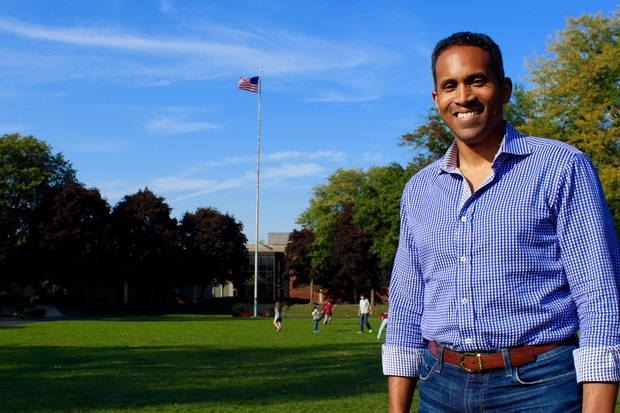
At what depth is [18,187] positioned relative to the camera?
67125mm

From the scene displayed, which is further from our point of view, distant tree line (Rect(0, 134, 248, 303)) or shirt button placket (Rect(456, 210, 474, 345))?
distant tree line (Rect(0, 134, 248, 303))

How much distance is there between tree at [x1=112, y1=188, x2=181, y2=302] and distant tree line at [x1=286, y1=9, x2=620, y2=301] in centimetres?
1725

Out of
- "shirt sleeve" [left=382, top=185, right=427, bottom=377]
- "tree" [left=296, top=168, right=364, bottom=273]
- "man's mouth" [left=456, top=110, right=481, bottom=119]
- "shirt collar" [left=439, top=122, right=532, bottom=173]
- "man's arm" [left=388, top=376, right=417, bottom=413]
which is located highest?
"tree" [left=296, top=168, right=364, bottom=273]

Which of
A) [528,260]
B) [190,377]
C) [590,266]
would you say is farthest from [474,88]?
[190,377]

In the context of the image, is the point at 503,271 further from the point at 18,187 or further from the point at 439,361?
the point at 18,187

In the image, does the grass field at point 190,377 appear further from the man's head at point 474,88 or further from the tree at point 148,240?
the tree at point 148,240

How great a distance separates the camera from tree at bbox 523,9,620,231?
116 ft

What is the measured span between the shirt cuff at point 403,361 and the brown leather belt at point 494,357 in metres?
0.28

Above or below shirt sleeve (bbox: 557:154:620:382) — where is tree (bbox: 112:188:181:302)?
above

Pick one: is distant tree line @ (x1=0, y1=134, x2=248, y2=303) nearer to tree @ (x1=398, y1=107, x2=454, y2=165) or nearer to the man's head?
tree @ (x1=398, y1=107, x2=454, y2=165)

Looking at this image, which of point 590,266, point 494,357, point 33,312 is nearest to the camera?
point 590,266

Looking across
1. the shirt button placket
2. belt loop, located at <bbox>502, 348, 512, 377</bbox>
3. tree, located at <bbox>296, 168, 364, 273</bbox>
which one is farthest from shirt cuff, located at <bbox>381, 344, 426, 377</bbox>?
tree, located at <bbox>296, 168, 364, 273</bbox>

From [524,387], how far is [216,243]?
8823 centimetres

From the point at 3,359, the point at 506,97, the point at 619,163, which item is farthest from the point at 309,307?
the point at 506,97
